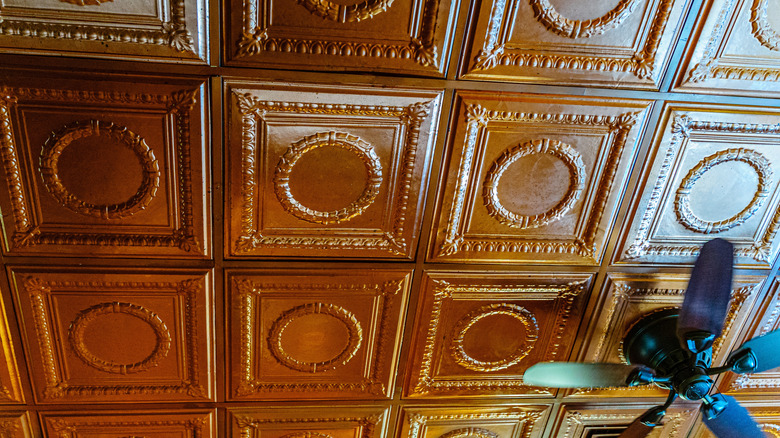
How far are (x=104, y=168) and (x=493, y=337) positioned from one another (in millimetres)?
1580

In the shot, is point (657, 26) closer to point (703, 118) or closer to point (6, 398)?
point (703, 118)

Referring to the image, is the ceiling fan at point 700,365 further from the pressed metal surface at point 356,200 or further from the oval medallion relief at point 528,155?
the oval medallion relief at point 528,155

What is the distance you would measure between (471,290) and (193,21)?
4.36ft

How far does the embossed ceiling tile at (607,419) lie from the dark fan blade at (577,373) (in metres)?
0.53

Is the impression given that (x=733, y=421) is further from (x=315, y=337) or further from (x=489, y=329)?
(x=315, y=337)

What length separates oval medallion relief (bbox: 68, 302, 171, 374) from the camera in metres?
1.78

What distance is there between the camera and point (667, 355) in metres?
1.86

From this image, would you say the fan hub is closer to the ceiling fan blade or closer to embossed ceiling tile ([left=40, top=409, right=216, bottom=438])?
the ceiling fan blade

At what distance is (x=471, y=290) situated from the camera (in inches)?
75.6

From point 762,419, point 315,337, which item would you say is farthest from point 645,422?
point 315,337

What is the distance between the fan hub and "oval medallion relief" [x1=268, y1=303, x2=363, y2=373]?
3.75ft

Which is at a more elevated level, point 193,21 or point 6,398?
point 193,21

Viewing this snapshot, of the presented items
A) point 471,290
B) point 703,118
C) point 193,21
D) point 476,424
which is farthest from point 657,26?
point 476,424

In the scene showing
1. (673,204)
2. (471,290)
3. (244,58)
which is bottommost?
(471,290)
